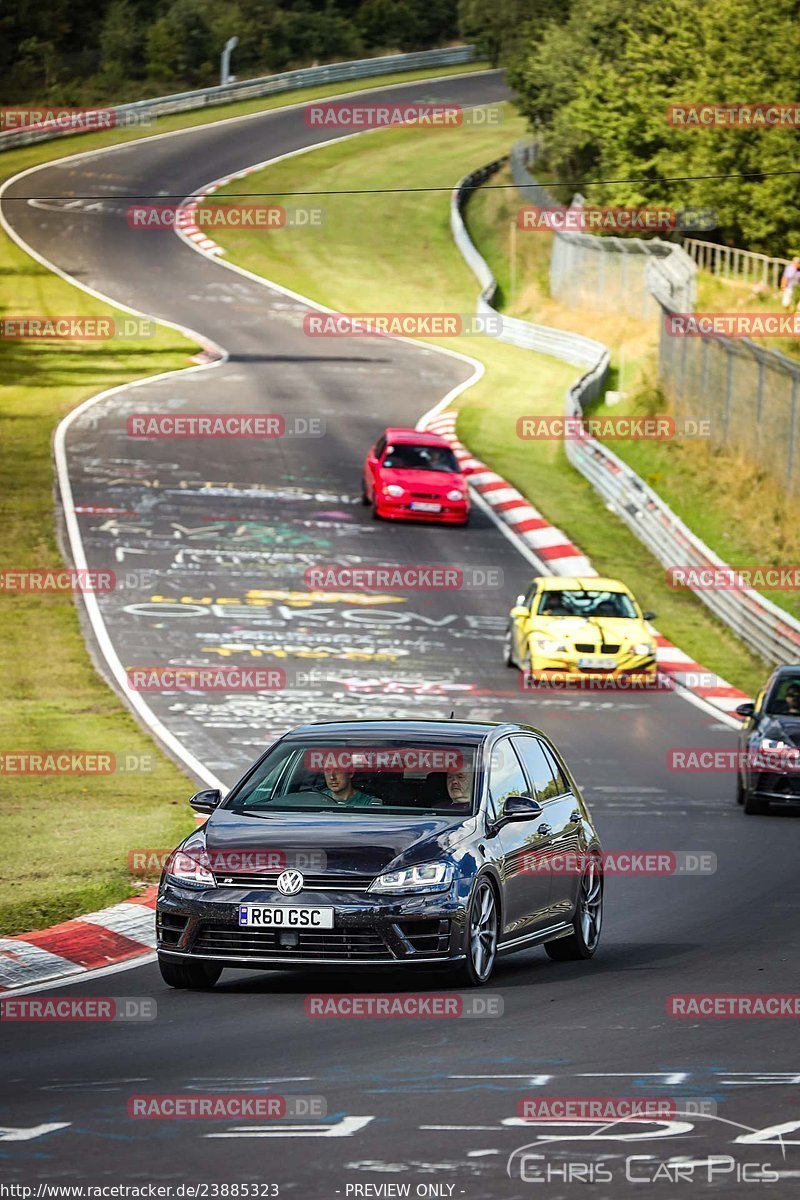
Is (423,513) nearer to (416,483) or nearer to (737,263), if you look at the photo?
(416,483)

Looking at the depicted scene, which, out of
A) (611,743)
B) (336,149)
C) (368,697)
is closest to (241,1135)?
(611,743)

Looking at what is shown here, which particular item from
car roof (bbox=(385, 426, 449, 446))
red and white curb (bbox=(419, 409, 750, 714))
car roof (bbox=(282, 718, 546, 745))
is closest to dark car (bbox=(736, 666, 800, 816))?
red and white curb (bbox=(419, 409, 750, 714))

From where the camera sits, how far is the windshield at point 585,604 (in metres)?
29.6

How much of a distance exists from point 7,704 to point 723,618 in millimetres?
12895

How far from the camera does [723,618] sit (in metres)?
33.9

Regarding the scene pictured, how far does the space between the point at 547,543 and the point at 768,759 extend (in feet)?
59.4

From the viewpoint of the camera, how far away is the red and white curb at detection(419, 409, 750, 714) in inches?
1150

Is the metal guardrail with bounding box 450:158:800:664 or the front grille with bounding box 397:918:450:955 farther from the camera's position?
the metal guardrail with bounding box 450:158:800:664

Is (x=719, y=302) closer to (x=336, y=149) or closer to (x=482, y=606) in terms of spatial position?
(x=482, y=606)

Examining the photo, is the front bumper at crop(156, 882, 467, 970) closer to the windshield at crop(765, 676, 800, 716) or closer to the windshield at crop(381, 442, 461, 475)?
the windshield at crop(765, 676, 800, 716)

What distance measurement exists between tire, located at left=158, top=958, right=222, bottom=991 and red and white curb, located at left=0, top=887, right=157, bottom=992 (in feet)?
2.42

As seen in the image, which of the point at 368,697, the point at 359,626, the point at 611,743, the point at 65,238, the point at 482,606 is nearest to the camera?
the point at 611,743

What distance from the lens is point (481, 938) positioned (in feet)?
36.3

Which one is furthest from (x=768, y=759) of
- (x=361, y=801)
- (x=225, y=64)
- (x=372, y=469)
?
(x=225, y=64)
